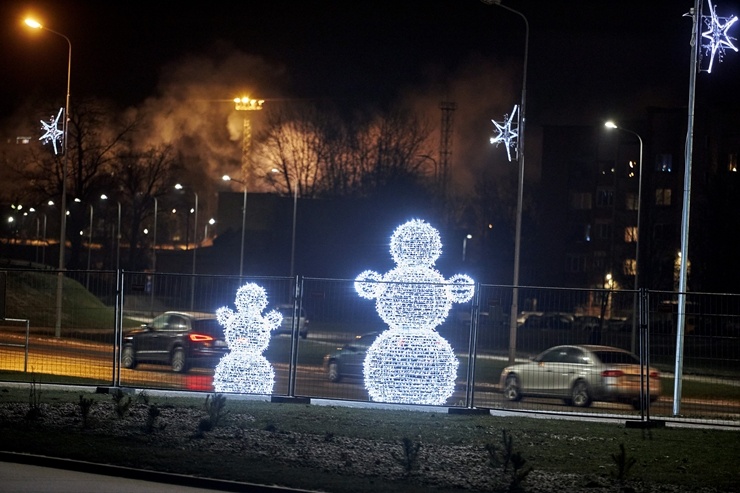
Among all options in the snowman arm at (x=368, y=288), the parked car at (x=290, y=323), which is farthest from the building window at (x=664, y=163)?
the snowman arm at (x=368, y=288)

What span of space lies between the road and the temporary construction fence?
0.02 meters


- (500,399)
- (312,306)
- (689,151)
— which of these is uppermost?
(689,151)

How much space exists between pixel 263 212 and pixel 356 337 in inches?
2397

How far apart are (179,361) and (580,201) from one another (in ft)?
245

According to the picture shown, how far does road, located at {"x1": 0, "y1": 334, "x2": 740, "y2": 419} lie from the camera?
1806 cm

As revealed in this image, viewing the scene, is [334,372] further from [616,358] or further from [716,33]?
[716,33]

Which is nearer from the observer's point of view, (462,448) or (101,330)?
(462,448)

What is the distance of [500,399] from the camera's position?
1898 centimetres

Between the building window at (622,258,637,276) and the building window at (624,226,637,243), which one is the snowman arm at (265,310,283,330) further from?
the building window at (624,226,637,243)

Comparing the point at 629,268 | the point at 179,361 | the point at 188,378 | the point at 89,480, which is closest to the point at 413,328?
the point at 188,378

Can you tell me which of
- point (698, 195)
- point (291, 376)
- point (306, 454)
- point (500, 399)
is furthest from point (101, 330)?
point (698, 195)

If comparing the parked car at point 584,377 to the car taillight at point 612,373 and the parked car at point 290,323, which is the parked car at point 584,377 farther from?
the parked car at point 290,323

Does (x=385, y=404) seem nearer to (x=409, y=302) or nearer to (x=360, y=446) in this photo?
(x=409, y=302)

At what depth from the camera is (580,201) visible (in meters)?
91.8
